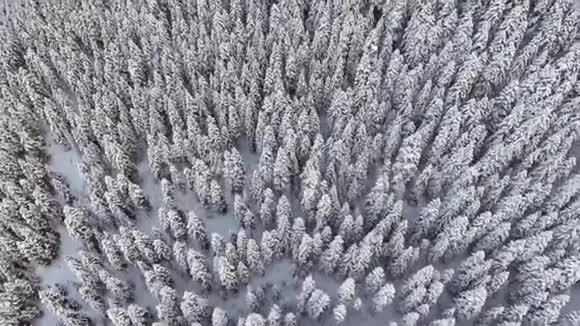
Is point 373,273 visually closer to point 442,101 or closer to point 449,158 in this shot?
point 449,158

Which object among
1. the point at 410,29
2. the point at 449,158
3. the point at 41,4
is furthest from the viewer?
the point at 41,4

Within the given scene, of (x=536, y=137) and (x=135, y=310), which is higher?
(x=536, y=137)

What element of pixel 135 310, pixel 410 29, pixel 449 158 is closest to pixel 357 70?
pixel 410 29

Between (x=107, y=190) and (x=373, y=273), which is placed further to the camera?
(x=107, y=190)

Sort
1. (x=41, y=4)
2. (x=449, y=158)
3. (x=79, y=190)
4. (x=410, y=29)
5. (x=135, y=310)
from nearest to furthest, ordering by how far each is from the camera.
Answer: (x=135, y=310), (x=449, y=158), (x=79, y=190), (x=410, y=29), (x=41, y=4)

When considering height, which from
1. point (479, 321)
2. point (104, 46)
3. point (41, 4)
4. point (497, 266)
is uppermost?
point (41, 4)

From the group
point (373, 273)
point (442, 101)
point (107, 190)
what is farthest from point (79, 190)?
point (442, 101)

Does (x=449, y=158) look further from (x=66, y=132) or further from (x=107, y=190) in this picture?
(x=66, y=132)
